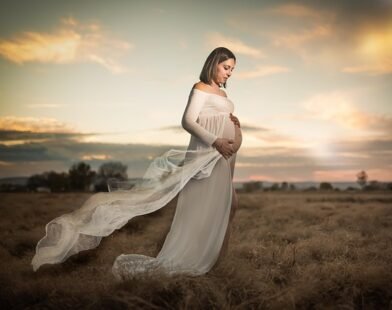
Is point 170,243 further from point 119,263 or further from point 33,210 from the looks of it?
point 33,210

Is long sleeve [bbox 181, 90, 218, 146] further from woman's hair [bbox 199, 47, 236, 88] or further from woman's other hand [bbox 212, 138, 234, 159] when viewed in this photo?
woman's hair [bbox 199, 47, 236, 88]

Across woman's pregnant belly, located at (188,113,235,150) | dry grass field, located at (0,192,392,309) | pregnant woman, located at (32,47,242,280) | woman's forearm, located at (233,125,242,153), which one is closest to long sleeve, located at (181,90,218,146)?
pregnant woman, located at (32,47,242,280)

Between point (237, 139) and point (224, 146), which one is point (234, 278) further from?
point (237, 139)

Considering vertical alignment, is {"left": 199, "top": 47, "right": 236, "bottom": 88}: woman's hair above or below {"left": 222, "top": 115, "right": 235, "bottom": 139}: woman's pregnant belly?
above

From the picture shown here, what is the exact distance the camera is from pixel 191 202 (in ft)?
13.5

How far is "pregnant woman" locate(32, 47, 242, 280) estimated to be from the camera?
13.0ft

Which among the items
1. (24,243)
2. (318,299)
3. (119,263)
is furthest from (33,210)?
(318,299)

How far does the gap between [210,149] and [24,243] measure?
149 inches

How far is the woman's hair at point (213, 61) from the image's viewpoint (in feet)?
13.1

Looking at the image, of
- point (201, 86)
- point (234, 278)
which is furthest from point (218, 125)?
point (234, 278)

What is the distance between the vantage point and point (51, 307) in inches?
137

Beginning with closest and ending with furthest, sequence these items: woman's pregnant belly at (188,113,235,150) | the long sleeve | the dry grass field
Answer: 1. the dry grass field
2. the long sleeve
3. woman's pregnant belly at (188,113,235,150)

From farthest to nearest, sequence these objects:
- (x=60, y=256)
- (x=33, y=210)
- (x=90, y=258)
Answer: (x=33, y=210) → (x=90, y=258) → (x=60, y=256)

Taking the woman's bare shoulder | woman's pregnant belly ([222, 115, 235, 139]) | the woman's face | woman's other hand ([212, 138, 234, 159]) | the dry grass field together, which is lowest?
the dry grass field
